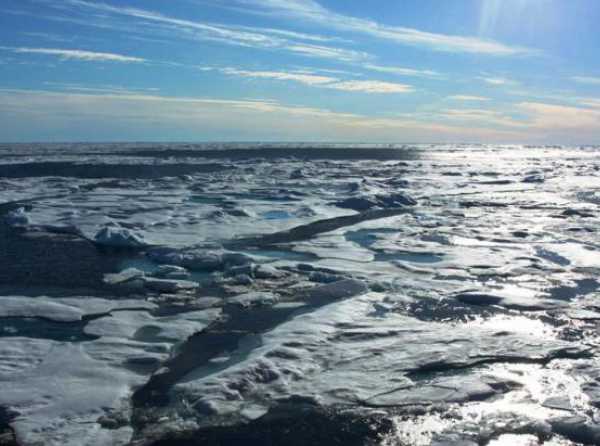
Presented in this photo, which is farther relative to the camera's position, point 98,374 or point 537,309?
point 537,309

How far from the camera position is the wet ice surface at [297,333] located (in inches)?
156

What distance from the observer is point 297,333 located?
5.68 m

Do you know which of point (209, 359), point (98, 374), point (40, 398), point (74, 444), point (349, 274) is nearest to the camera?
point (74, 444)

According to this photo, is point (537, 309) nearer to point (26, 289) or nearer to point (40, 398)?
point (40, 398)

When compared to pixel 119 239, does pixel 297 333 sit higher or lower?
lower

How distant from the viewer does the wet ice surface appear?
3.97 m

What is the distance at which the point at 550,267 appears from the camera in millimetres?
8562

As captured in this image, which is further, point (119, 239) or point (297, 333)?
point (119, 239)

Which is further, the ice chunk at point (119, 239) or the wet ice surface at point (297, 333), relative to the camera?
the ice chunk at point (119, 239)

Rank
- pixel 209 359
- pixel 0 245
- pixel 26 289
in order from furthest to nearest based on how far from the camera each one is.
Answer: pixel 0 245 < pixel 26 289 < pixel 209 359

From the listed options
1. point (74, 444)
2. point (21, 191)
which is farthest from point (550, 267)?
point (21, 191)

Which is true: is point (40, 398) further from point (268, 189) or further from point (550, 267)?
point (268, 189)

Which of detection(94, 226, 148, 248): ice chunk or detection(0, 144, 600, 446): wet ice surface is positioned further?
detection(94, 226, 148, 248): ice chunk

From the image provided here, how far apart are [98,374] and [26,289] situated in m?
3.22
